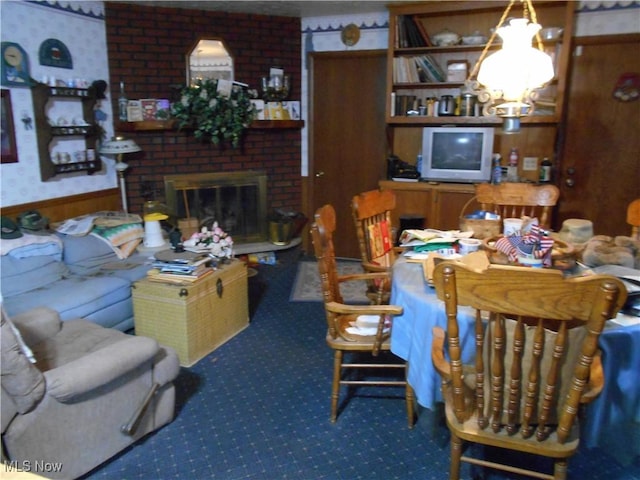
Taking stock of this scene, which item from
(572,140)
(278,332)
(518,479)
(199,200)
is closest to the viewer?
(518,479)

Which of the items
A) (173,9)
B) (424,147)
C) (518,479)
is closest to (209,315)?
(518,479)

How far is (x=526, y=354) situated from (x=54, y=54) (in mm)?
3640

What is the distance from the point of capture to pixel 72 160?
144 inches

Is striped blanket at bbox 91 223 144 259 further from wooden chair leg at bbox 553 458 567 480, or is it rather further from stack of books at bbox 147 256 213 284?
wooden chair leg at bbox 553 458 567 480

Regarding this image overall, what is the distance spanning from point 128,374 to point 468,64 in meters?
3.59

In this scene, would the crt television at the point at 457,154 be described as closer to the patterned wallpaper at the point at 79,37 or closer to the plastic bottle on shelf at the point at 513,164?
the plastic bottle on shelf at the point at 513,164

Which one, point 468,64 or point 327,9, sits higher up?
point 327,9

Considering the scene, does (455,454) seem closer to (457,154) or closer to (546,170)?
(457,154)

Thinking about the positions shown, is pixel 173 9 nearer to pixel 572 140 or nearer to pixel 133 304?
pixel 133 304

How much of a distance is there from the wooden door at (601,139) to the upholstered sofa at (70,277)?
137 inches

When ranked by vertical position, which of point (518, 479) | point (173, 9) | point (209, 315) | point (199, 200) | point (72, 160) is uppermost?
point (173, 9)

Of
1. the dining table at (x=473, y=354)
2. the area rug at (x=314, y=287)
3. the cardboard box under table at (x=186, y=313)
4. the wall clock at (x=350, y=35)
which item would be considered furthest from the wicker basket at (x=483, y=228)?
the wall clock at (x=350, y=35)

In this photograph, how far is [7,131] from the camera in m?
3.13

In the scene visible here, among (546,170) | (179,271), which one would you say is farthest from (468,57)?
(179,271)
